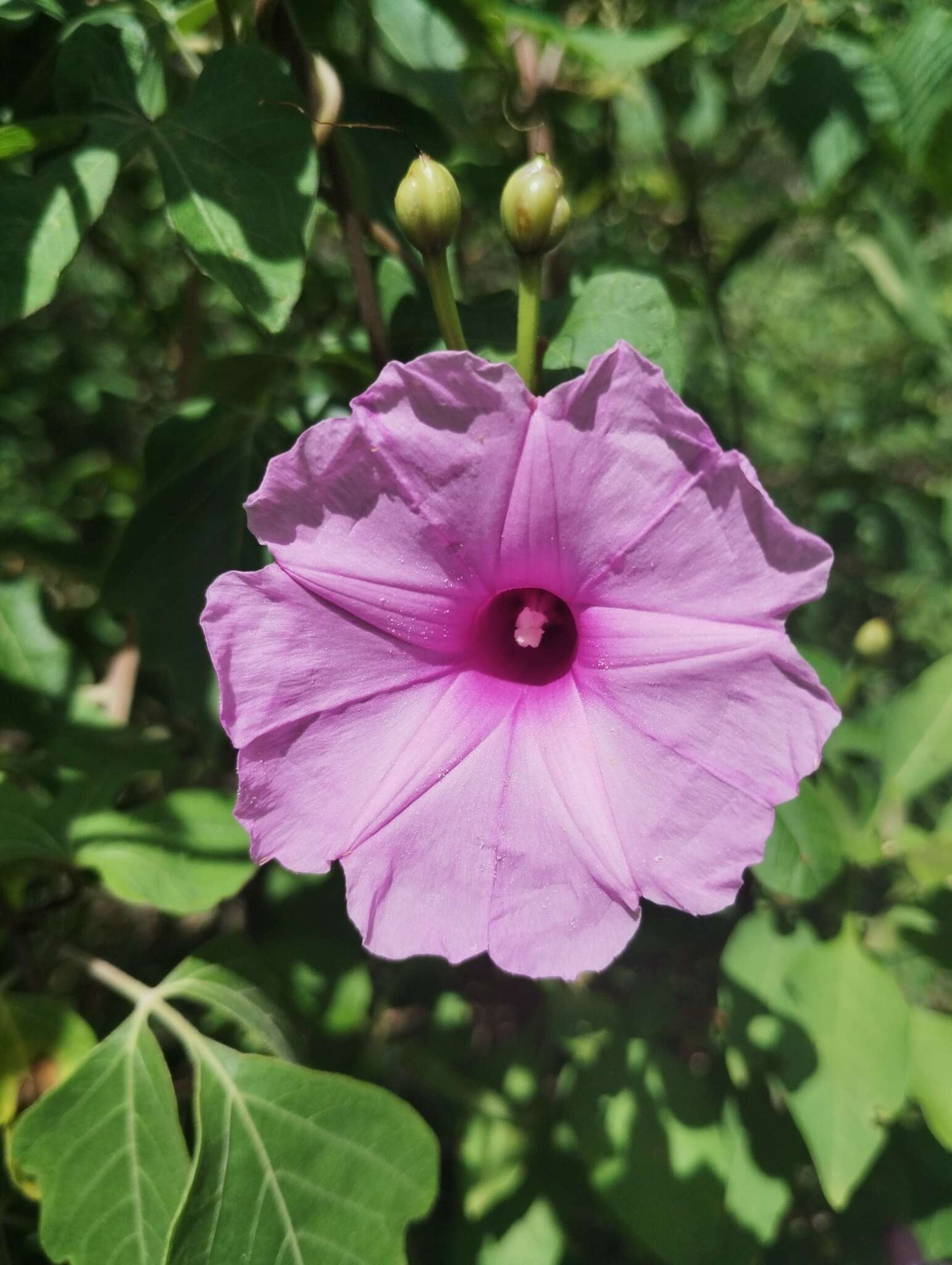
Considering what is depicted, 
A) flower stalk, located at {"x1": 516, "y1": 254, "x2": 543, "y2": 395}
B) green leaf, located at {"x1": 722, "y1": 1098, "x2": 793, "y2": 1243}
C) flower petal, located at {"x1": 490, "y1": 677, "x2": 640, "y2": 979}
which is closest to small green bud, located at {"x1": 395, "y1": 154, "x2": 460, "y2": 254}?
flower stalk, located at {"x1": 516, "y1": 254, "x2": 543, "y2": 395}

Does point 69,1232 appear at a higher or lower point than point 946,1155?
higher

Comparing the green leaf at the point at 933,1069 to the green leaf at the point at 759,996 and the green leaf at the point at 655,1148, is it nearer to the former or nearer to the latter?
the green leaf at the point at 759,996

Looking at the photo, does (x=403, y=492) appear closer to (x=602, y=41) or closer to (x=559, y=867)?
(x=559, y=867)

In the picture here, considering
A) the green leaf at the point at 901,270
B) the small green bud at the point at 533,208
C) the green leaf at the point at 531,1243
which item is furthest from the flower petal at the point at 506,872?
the green leaf at the point at 901,270

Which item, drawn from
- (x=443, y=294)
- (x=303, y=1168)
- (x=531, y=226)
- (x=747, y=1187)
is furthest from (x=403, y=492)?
(x=747, y=1187)

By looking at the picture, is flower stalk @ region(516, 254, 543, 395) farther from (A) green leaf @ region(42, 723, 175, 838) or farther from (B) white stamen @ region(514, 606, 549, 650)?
(A) green leaf @ region(42, 723, 175, 838)

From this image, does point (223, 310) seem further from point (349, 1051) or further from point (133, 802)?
point (349, 1051)

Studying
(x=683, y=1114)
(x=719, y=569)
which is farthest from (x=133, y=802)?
(x=719, y=569)
